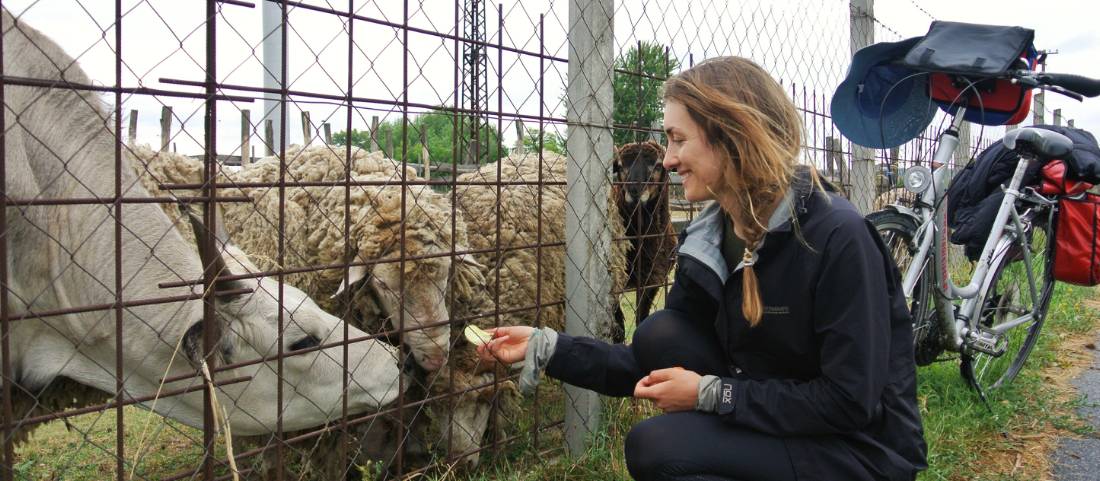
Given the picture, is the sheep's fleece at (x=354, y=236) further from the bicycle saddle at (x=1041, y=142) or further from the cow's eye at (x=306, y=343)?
the bicycle saddle at (x=1041, y=142)

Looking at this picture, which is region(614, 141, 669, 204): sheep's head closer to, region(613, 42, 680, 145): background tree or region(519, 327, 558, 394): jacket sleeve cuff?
region(613, 42, 680, 145): background tree

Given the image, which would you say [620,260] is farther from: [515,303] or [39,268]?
[39,268]

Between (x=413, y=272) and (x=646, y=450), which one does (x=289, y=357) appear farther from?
(x=646, y=450)

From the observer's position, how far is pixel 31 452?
4129 mm

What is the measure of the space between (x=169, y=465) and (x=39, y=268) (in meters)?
1.91

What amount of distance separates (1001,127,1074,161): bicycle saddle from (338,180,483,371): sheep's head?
306 cm

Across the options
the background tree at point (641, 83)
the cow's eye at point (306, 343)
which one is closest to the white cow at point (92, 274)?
the cow's eye at point (306, 343)

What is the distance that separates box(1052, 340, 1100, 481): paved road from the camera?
3.73 metres

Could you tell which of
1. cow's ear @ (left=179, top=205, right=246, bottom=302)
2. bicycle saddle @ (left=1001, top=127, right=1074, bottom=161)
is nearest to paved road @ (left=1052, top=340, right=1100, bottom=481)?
bicycle saddle @ (left=1001, top=127, right=1074, bottom=161)

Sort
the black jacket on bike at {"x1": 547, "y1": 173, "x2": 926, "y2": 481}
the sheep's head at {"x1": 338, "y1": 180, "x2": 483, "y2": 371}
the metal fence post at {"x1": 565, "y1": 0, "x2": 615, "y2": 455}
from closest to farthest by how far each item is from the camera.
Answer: the black jacket on bike at {"x1": 547, "y1": 173, "x2": 926, "y2": 481}, the metal fence post at {"x1": 565, "y1": 0, "x2": 615, "y2": 455}, the sheep's head at {"x1": 338, "y1": 180, "x2": 483, "y2": 371}

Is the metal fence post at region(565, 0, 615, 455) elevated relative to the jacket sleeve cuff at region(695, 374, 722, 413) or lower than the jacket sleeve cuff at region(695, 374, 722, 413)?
elevated

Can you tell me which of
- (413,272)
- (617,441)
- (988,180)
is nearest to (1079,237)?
(988,180)

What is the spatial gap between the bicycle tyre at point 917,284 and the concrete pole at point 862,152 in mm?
1160

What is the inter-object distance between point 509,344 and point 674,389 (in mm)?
643
